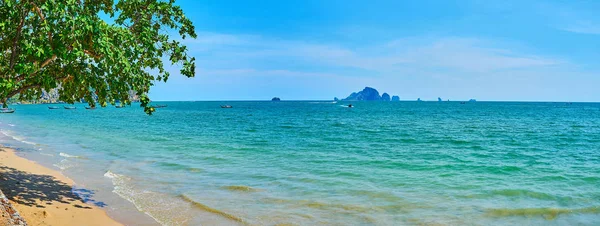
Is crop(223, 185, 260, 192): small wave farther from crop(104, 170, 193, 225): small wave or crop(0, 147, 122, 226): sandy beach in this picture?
crop(0, 147, 122, 226): sandy beach

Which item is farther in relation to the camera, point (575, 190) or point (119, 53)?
point (575, 190)

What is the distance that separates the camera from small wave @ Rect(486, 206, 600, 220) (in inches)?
552

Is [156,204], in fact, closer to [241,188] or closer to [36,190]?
[241,188]

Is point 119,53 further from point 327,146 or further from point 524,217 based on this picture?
point 327,146

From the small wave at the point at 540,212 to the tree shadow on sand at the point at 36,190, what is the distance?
13742 millimetres

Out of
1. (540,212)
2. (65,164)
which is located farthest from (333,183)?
(65,164)

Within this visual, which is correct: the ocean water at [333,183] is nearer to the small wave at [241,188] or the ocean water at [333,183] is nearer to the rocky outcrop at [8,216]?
the small wave at [241,188]

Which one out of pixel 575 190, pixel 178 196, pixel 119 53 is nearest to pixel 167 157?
pixel 178 196

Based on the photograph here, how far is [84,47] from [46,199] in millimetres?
5843

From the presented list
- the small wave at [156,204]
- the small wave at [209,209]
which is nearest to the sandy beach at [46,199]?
the small wave at [156,204]

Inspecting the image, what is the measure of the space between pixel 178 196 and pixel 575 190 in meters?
17.0

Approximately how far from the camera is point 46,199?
13773 mm

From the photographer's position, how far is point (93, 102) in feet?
47.7

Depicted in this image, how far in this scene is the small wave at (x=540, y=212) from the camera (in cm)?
1403
